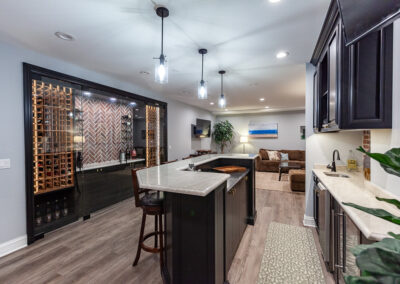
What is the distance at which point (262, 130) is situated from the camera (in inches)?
337

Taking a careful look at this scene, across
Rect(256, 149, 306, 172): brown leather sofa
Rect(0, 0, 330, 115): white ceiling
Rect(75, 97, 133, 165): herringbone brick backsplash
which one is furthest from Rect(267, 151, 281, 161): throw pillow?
Rect(75, 97, 133, 165): herringbone brick backsplash

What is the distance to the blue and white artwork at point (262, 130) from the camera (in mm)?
8383

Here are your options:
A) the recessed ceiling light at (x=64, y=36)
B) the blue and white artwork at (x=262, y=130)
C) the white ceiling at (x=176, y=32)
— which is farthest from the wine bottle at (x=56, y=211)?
the blue and white artwork at (x=262, y=130)

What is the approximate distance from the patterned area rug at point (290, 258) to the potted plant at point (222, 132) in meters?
5.92

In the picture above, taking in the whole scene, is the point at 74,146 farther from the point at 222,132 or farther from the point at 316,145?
the point at 222,132

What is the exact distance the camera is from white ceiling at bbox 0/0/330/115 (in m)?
1.74

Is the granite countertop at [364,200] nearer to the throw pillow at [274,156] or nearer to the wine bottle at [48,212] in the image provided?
the wine bottle at [48,212]

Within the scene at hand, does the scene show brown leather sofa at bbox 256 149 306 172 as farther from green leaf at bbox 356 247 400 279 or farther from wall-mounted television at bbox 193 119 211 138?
green leaf at bbox 356 247 400 279

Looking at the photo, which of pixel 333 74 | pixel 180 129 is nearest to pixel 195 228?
pixel 333 74

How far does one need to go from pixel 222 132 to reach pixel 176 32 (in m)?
6.62

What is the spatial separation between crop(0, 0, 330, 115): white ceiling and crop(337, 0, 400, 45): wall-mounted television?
32.9 inches

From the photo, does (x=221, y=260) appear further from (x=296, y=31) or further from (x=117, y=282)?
(x=296, y=31)

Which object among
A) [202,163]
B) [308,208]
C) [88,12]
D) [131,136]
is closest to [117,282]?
[202,163]

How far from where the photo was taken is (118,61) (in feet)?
9.73
